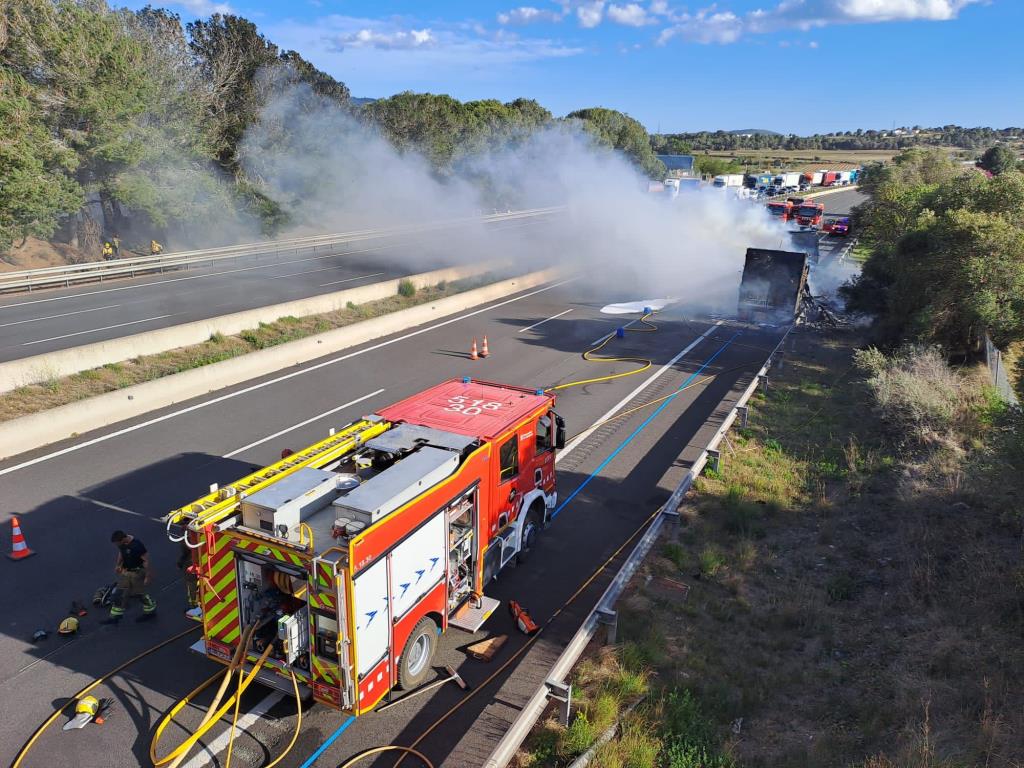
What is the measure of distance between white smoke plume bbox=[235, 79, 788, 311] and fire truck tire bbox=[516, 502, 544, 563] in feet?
82.6

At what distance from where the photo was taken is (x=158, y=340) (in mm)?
19703

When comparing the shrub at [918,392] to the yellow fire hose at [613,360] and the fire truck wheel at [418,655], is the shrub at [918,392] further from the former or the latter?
the fire truck wheel at [418,655]

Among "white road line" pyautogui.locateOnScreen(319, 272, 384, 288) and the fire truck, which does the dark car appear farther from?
the fire truck

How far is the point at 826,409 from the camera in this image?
1770 cm

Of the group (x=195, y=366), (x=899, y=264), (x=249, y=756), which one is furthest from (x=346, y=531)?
(x=899, y=264)

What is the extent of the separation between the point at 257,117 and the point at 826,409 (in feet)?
131

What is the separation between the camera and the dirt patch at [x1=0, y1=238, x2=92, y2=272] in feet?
112

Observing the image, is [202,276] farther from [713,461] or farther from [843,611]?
[843,611]

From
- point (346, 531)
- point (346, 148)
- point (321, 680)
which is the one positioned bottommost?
point (321, 680)

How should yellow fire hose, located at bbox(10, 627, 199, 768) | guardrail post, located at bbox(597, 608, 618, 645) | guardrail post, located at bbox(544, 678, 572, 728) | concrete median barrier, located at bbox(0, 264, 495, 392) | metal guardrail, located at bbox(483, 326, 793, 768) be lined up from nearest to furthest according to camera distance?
1. metal guardrail, located at bbox(483, 326, 793, 768)
2. yellow fire hose, located at bbox(10, 627, 199, 768)
3. guardrail post, located at bbox(544, 678, 572, 728)
4. guardrail post, located at bbox(597, 608, 618, 645)
5. concrete median barrier, located at bbox(0, 264, 495, 392)

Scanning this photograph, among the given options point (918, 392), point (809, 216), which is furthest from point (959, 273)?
point (809, 216)

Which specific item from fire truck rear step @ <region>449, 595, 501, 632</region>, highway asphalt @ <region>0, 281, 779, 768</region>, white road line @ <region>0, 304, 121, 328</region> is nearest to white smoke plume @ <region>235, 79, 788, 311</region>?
highway asphalt @ <region>0, 281, 779, 768</region>

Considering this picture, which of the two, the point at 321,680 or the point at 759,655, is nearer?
the point at 321,680

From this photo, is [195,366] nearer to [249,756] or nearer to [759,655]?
[249,756]
